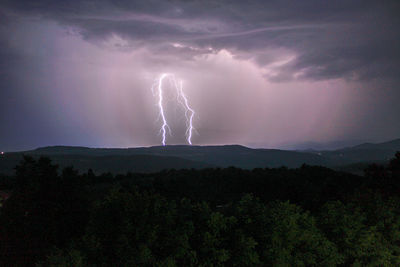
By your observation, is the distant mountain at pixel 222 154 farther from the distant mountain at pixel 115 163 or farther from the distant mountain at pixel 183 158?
the distant mountain at pixel 115 163

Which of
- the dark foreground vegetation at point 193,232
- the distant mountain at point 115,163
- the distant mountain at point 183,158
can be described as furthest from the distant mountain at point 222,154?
the dark foreground vegetation at point 193,232

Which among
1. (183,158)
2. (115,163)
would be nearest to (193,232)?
(115,163)

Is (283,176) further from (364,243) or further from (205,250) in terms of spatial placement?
(205,250)

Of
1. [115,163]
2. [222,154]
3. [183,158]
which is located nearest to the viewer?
[115,163]

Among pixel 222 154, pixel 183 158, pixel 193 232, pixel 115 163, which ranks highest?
pixel 193 232

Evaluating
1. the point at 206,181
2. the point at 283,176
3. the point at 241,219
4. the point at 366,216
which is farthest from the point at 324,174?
the point at 241,219

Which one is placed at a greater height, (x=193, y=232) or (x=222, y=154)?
(x=193, y=232)

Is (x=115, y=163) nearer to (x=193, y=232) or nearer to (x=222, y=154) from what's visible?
(x=222, y=154)

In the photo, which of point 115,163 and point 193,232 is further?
point 115,163

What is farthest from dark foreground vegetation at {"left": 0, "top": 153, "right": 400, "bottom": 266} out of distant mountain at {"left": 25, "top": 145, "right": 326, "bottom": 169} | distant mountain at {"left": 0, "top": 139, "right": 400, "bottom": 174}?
distant mountain at {"left": 25, "top": 145, "right": 326, "bottom": 169}
